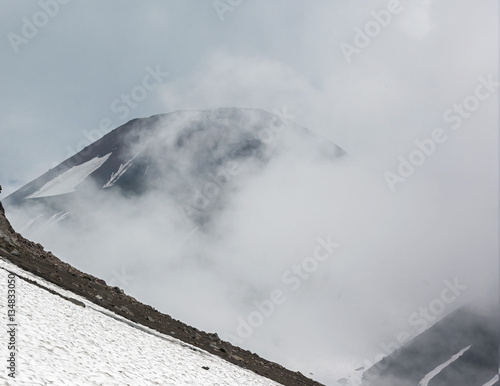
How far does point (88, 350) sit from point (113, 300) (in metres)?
14.3

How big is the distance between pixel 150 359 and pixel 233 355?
428 inches

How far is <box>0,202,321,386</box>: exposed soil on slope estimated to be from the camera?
28031 mm

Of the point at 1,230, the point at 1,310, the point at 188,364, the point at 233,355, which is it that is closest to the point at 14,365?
the point at 1,310

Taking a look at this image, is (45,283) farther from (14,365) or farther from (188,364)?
(14,365)

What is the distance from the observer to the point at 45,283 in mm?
26344

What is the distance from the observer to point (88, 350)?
1744 centimetres

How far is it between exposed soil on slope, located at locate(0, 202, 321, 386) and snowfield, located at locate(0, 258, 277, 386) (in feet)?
5.04

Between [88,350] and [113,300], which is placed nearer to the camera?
[88,350]

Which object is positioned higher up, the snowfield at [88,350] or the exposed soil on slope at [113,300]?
the exposed soil on slope at [113,300]

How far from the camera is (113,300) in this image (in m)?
31.3

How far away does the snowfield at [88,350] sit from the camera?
14.1 meters

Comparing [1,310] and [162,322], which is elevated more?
[162,322]

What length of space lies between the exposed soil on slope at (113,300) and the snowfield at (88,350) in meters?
1.54

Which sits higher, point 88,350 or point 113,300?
point 113,300
